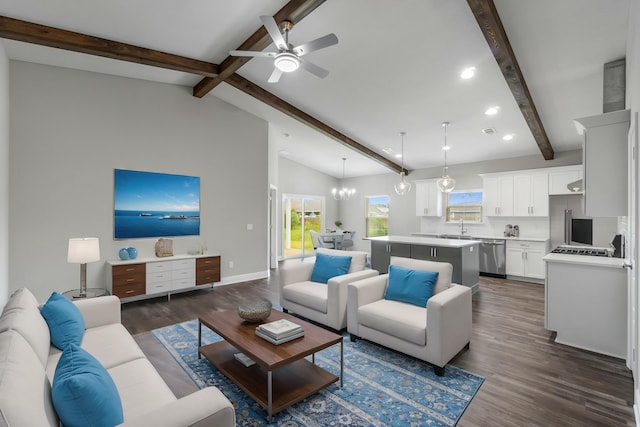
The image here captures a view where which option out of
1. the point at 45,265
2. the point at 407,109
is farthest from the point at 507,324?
the point at 45,265

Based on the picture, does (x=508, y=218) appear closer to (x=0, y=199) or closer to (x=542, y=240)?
(x=542, y=240)

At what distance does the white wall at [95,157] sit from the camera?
4.00 meters

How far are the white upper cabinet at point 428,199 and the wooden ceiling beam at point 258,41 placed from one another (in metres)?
5.52

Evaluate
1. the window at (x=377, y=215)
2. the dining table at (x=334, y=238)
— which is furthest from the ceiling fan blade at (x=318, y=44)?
the window at (x=377, y=215)

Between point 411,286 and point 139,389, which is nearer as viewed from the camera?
point 139,389

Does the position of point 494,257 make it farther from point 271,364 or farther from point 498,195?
point 271,364

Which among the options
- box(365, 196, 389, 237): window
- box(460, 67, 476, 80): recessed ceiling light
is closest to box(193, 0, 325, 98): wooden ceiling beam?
box(460, 67, 476, 80): recessed ceiling light

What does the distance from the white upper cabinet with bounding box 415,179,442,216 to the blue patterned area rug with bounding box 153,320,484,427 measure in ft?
18.2

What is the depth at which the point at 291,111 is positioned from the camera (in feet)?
18.4

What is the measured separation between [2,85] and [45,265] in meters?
2.22

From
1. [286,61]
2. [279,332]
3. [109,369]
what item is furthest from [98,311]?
[286,61]

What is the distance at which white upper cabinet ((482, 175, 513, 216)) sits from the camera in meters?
6.59

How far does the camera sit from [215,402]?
1287 mm

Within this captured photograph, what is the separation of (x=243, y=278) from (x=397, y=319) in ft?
12.9
